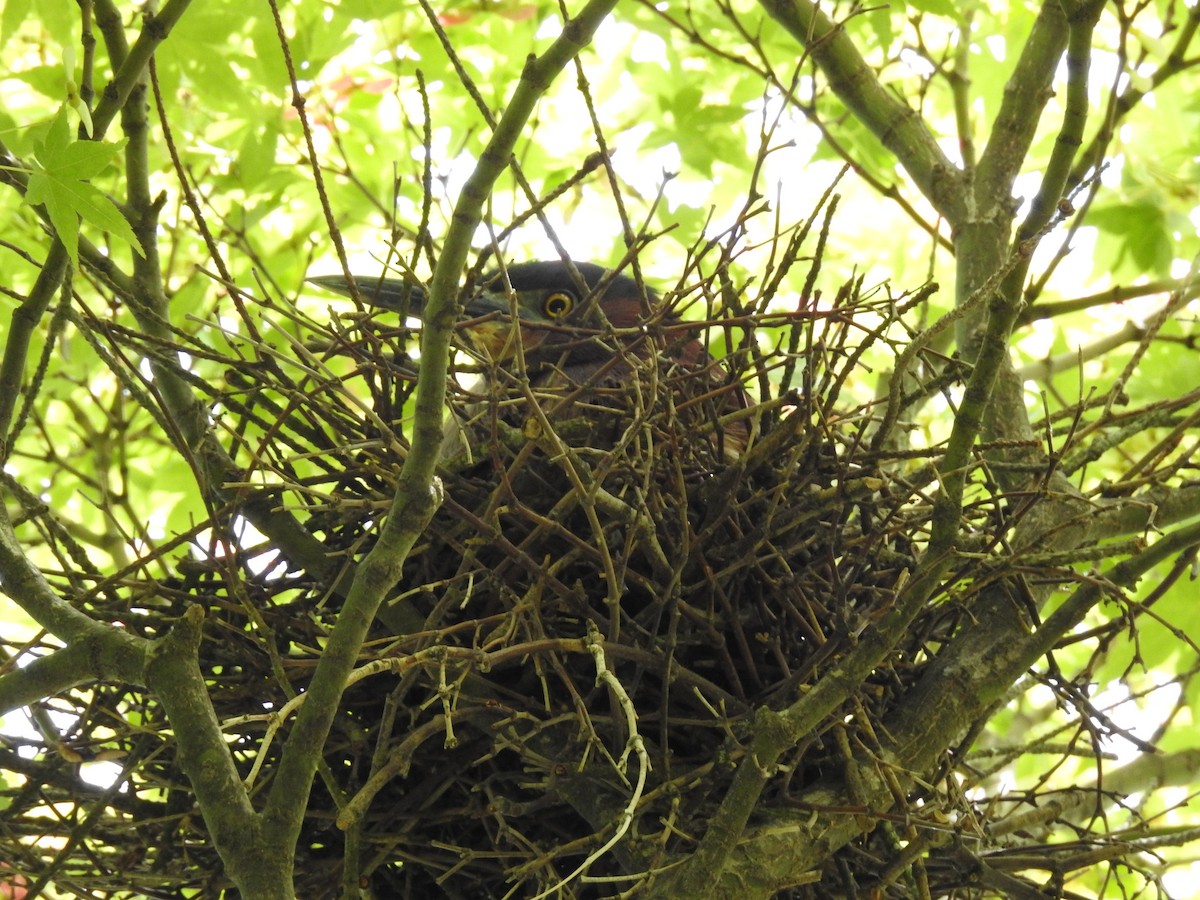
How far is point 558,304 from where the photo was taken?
255 cm

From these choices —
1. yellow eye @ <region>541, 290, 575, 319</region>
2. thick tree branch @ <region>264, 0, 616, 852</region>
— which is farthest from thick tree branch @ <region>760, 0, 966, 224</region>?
thick tree branch @ <region>264, 0, 616, 852</region>

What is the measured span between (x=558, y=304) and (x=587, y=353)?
4.5 inches

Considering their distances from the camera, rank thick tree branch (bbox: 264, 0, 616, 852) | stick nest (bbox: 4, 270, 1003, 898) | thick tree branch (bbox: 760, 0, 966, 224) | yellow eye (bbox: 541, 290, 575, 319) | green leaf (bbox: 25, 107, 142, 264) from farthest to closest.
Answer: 1. yellow eye (bbox: 541, 290, 575, 319)
2. thick tree branch (bbox: 760, 0, 966, 224)
3. stick nest (bbox: 4, 270, 1003, 898)
4. green leaf (bbox: 25, 107, 142, 264)
5. thick tree branch (bbox: 264, 0, 616, 852)

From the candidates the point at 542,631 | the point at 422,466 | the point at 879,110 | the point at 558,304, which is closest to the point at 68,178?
the point at 422,466

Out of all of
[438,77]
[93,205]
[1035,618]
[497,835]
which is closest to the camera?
[93,205]

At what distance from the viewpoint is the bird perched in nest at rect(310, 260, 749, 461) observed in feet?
5.44

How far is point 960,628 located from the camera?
191 cm

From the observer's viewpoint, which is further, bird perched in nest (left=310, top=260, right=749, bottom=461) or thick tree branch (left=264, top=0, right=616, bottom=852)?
bird perched in nest (left=310, top=260, right=749, bottom=461)

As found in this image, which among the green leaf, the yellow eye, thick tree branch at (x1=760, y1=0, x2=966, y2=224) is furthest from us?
the yellow eye

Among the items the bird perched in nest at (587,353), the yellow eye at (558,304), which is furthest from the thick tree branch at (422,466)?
the yellow eye at (558,304)

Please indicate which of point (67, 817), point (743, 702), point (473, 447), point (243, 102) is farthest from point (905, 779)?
point (243, 102)

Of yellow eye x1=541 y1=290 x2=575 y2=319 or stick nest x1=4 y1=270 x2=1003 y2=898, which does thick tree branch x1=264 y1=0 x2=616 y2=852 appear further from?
yellow eye x1=541 y1=290 x2=575 y2=319

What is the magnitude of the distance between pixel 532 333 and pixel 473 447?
0.74m

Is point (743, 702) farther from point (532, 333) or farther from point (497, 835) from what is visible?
point (532, 333)
